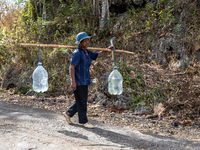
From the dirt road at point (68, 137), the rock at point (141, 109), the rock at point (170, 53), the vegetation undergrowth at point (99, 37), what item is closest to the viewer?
the dirt road at point (68, 137)

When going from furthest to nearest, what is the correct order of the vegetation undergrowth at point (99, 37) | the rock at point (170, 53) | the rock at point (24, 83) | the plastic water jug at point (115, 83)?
the rock at point (24, 83) < the rock at point (170, 53) < the vegetation undergrowth at point (99, 37) < the plastic water jug at point (115, 83)

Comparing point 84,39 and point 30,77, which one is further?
point 30,77

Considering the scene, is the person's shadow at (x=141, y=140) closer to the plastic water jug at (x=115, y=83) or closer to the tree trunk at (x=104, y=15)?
the plastic water jug at (x=115, y=83)

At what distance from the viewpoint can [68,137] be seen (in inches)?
171

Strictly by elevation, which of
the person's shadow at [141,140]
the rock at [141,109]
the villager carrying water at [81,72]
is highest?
the villager carrying water at [81,72]

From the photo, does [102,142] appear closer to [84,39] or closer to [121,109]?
[84,39]

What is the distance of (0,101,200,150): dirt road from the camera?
12.5ft

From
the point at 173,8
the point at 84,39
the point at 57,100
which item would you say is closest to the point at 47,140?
the point at 84,39

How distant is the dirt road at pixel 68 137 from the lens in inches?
150

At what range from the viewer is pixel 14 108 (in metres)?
6.96

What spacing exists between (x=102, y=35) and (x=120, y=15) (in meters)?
1.66

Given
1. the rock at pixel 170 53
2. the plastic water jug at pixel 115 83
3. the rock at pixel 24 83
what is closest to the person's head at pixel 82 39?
the plastic water jug at pixel 115 83

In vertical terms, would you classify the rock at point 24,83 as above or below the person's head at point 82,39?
below

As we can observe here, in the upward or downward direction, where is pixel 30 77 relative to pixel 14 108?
upward
